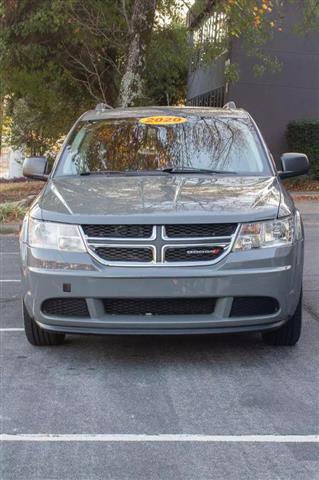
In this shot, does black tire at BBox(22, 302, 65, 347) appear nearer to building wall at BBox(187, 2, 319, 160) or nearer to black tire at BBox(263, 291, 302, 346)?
black tire at BBox(263, 291, 302, 346)

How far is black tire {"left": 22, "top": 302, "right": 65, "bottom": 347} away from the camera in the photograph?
5.38 metres

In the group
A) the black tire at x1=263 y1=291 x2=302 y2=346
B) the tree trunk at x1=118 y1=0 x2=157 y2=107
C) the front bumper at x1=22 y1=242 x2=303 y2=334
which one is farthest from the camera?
the tree trunk at x1=118 y1=0 x2=157 y2=107

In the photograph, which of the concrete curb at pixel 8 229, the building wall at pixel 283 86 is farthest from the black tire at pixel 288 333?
the building wall at pixel 283 86

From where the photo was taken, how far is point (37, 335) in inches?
214

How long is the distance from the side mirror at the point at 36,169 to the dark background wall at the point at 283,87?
1523 cm

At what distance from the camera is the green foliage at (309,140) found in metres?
20.4

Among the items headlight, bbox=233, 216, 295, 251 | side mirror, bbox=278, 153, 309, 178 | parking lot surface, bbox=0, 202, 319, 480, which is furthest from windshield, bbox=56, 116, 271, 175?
parking lot surface, bbox=0, 202, 319, 480

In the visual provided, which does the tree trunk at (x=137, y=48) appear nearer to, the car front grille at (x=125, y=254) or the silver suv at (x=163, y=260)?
the silver suv at (x=163, y=260)

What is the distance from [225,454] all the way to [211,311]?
1.27 metres

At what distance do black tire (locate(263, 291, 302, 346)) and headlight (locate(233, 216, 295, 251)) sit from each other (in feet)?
2.06

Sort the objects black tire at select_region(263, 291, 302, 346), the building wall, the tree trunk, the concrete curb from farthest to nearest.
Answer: the building wall < the tree trunk < the concrete curb < black tire at select_region(263, 291, 302, 346)

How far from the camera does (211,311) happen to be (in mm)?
4801

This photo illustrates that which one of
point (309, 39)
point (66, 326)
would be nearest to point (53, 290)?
point (66, 326)

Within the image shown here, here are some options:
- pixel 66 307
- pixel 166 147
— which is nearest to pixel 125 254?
pixel 66 307
